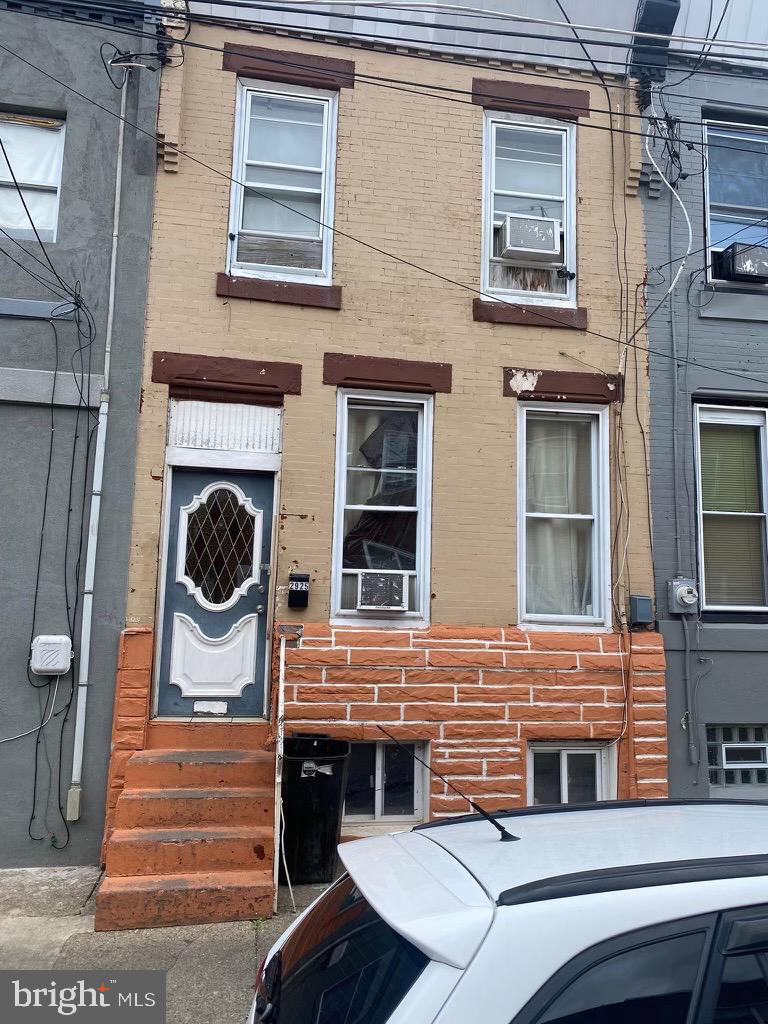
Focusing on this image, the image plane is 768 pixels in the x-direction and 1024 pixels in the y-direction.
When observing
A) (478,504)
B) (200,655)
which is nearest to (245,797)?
(200,655)

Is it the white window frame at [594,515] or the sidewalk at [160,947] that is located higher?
the white window frame at [594,515]

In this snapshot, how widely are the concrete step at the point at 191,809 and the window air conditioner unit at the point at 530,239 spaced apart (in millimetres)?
5221

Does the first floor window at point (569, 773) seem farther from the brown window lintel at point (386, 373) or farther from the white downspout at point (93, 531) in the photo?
the white downspout at point (93, 531)

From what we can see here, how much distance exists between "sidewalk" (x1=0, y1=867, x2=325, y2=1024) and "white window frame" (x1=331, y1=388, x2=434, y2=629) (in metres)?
2.16

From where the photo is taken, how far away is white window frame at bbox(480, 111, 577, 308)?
721cm

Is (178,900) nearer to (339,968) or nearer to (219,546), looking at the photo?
(219,546)

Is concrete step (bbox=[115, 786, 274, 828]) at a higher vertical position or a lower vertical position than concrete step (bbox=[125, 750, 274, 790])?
lower

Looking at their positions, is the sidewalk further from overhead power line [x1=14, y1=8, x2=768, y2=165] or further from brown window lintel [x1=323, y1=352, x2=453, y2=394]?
overhead power line [x1=14, y1=8, x2=768, y2=165]

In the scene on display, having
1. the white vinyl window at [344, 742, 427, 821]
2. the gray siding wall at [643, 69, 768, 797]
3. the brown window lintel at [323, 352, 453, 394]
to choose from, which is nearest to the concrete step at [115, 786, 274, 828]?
the white vinyl window at [344, 742, 427, 821]

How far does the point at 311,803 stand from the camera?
5461mm

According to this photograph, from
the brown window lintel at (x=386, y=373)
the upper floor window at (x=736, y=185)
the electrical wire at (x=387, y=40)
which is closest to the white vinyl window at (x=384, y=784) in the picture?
the brown window lintel at (x=386, y=373)

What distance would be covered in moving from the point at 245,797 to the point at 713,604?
4.54 metres

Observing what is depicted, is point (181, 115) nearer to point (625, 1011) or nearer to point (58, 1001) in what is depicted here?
point (58, 1001)

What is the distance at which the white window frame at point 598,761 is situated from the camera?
6.63 m
